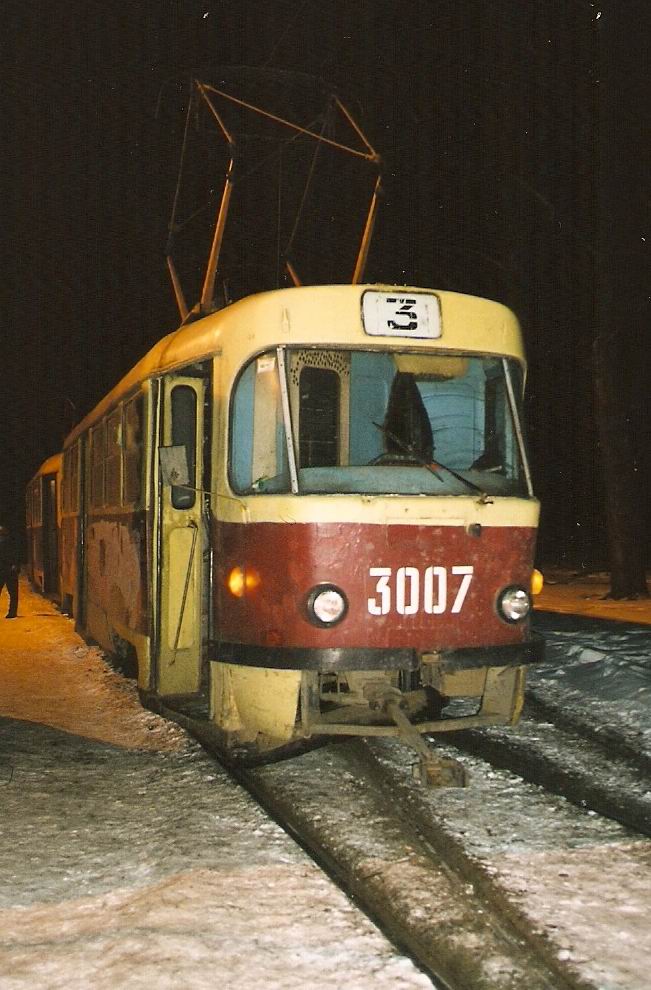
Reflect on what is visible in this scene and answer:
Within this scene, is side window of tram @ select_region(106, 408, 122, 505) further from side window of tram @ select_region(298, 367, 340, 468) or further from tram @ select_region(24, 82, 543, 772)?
side window of tram @ select_region(298, 367, 340, 468)

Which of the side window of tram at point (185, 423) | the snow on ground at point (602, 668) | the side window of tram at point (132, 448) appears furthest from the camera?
the snow on ground at point (602, 668)

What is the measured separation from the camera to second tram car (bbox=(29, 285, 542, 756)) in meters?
5.81

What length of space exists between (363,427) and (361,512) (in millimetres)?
570

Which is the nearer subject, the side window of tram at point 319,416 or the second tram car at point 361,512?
the second tram car at point 361,512

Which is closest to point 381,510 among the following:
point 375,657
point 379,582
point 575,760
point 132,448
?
point 379,582

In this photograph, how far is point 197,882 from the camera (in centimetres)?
448

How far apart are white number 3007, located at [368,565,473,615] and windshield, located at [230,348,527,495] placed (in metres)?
0.45

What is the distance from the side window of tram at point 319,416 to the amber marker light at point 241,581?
0.73m

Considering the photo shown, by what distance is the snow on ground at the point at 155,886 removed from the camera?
3.62 m

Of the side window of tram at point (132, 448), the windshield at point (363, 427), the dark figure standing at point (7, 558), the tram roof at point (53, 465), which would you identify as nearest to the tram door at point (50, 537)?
the tram roof at point (53, 465)

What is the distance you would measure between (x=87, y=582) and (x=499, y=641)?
6.80 m

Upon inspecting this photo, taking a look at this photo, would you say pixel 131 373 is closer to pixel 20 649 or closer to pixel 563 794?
pixel 563 794

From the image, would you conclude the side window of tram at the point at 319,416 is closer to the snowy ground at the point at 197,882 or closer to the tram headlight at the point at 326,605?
the tram headlight at the point at 326,605

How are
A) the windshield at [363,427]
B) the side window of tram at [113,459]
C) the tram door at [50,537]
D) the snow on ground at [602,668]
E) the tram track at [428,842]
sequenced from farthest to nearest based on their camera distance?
the tram door at [50,537] → the side window of tram at [113,459] → the snow on ground at [602,668] → the windshield at [363,427] → the tram track at [428,842]
